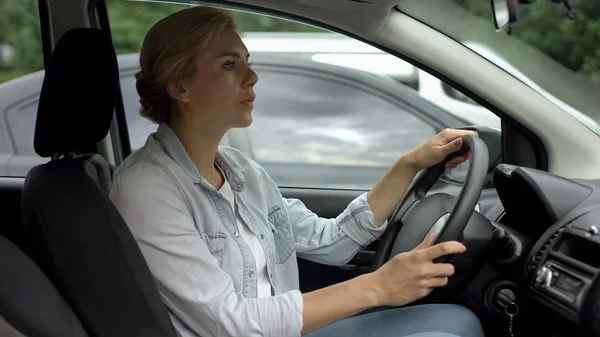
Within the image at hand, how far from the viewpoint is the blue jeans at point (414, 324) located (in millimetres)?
1822

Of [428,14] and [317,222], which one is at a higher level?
[428,14]

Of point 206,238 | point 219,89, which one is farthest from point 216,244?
point 219,89

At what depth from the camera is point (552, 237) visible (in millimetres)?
1764

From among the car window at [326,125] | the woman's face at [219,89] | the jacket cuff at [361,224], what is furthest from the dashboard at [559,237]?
the car window at [326,125]

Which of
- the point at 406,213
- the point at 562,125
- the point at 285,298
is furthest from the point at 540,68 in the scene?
the point at 285,298

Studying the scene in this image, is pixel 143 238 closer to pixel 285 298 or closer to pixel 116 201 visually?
pixel 116 201

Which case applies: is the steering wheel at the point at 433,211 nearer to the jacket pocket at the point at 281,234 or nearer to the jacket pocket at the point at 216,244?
the jacket pocket at the point at 281,234

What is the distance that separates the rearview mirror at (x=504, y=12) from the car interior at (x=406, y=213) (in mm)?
323

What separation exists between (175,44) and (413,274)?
2.49 ft

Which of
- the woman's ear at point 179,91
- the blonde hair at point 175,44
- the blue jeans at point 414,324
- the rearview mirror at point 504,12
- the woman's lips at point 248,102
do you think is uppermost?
the rearview mirror at point 504,12

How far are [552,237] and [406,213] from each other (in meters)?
0.37

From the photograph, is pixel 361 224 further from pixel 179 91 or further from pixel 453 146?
pixel 179 91

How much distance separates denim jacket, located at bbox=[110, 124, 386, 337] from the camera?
1.60 meters

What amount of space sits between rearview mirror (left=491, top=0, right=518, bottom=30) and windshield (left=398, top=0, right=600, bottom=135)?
0.27 ft
